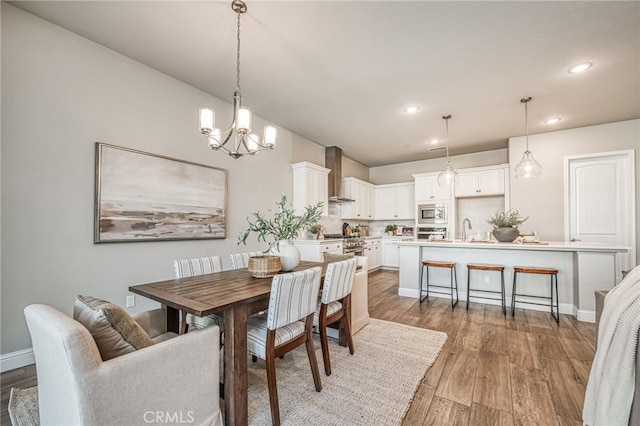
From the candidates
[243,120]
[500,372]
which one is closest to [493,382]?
[500,372]

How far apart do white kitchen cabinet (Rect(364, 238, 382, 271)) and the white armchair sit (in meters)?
5.19

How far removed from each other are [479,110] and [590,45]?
1.46 m

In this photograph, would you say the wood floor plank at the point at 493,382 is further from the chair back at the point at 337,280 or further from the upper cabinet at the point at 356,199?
the upper cabinet at the point at 356,199

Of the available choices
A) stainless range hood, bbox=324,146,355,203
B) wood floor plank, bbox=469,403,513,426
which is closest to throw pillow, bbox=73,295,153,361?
wood floor plank, bbox=469,403,513,426

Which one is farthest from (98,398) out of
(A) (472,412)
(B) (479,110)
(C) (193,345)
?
(B) (479,110)

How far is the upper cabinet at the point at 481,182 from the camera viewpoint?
5.42 m

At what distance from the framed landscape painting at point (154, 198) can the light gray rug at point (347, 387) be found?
141cm

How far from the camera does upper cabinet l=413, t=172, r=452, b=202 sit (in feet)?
19.7

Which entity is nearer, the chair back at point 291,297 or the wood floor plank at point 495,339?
the chair back at point 291,297

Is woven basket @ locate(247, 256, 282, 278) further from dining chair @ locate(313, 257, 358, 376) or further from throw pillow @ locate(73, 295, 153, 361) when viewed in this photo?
throw pillow @ locate(73, 295, 153, 361)

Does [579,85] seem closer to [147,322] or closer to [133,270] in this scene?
[147,322]

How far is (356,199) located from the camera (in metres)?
6.50

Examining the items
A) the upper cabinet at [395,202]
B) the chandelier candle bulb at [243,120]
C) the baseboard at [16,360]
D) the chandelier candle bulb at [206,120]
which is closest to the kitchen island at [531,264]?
the upper cabinet at [395,202]

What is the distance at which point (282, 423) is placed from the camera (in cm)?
160
